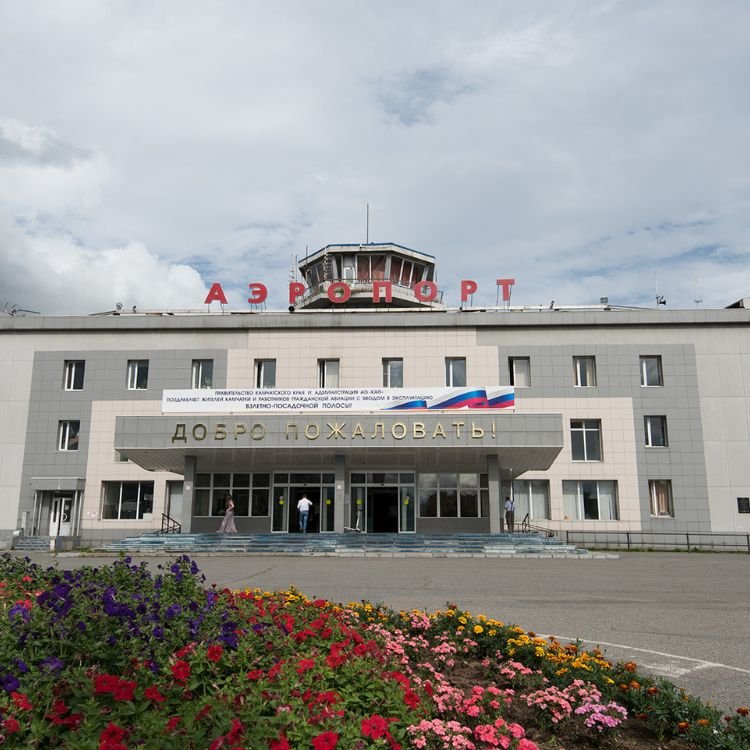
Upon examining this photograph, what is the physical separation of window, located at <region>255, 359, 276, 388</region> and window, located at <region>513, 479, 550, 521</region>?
43.3 ft

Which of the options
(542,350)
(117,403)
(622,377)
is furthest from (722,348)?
(117,403)

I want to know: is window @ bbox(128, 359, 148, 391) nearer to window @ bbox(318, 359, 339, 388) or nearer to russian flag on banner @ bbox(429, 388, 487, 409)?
window @ bbox(318, 359, 339, 388)

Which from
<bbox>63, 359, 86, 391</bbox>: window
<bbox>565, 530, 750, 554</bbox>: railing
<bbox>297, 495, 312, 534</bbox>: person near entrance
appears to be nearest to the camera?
<bbox>297, 495, 312, 534</bbox>: person near entrance

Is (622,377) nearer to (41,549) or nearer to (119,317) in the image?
(119,317)

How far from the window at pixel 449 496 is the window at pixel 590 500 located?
465 centimetres

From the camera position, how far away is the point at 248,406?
96.3 feet

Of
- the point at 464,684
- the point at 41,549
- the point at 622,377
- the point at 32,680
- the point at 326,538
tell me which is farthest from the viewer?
the point at 622,377

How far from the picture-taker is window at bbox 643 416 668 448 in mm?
34438

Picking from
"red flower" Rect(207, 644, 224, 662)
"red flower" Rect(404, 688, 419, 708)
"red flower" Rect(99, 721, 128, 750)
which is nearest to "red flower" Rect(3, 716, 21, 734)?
"red flower" Rect(99, 721, 128, 750)

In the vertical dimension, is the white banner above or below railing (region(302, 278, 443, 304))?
below

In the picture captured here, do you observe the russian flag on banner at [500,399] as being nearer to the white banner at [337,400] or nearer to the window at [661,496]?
the white banner at [337,400]

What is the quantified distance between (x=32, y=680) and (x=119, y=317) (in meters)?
34.7

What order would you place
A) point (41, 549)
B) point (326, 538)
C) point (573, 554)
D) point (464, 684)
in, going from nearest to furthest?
point (464, 684) → point (573, 554) → point (326, 538) → point (41, 549)

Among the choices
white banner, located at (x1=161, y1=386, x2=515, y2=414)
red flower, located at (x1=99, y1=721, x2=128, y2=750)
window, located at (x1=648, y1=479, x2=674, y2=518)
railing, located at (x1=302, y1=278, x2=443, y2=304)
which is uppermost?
railing, located at (x1=302, y1=278, x2=443, y2=304)
